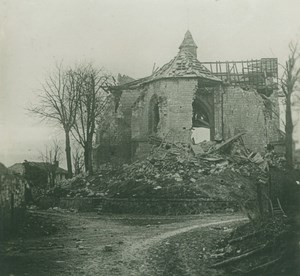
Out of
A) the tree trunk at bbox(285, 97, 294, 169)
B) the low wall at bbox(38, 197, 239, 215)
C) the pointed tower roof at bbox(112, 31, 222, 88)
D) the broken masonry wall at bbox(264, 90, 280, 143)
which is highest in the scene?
the pointed tower roof at bbox(112, 31, 222, 88)

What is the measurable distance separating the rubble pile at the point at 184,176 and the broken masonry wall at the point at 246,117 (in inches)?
132

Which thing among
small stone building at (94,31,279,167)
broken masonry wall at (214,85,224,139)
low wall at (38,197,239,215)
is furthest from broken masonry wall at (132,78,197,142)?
low wall at (38,197,239,215)

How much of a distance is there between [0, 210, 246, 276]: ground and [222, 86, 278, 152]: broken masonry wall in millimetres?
17342

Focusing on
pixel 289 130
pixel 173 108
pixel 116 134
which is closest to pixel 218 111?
pixel 173 108

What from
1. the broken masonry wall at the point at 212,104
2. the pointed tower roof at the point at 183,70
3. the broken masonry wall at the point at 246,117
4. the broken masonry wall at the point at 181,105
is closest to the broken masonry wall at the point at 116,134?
the pointed tower roof at the point at 183,70

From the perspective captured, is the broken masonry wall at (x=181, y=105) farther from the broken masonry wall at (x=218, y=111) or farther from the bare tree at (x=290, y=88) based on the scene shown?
the bare tree at (x=290, y=88)

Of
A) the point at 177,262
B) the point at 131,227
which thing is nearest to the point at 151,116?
the point at 131,227

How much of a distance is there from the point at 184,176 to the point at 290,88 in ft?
21.3

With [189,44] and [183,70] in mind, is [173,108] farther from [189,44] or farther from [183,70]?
[189,44]

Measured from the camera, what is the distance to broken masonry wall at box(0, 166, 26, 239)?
11250mm

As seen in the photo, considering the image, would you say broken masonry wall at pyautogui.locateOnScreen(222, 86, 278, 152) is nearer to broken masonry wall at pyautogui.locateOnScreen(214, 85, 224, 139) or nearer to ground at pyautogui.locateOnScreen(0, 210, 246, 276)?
broken masonry wall at pyautogui.locateOnScreen(214, 85, 224, 139)

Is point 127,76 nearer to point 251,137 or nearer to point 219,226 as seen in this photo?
point 251,137

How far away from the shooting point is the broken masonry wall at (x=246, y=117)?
32.0 meters

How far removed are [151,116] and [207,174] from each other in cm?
1097
